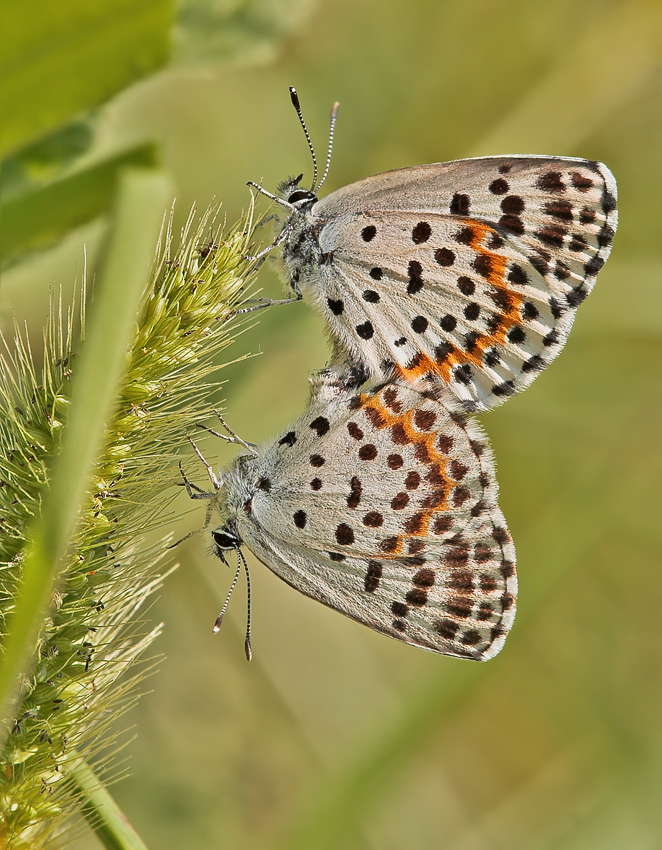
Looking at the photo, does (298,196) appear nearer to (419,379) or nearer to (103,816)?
(419,379)

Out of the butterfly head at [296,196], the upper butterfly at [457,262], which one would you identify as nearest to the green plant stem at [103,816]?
the upper butterfly at [457,262]

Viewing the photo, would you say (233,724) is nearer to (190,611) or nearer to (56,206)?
(190,611)

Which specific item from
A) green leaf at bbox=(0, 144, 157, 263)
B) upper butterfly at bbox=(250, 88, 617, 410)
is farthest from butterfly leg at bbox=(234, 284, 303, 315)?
green leaf at bbox=(0, 144, 157, 263)

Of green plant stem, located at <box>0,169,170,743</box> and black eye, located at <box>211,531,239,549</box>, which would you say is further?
black eye, located at <box>211,531,239,549</box>

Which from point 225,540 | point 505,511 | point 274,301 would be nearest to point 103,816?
point 225,540

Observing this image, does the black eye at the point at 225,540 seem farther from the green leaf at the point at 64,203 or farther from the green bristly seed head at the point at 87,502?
the green leaf at the point at 64,203

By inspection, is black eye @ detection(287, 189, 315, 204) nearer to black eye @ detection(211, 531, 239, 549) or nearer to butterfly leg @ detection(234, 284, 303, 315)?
butterfly leg @ detection(234, 284, 303, 315)
